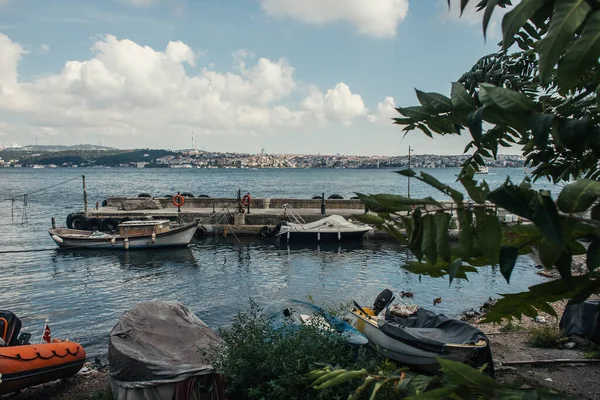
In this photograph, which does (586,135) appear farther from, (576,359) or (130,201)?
(130,201)

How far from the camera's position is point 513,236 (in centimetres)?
192

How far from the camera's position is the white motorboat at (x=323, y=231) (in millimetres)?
36594

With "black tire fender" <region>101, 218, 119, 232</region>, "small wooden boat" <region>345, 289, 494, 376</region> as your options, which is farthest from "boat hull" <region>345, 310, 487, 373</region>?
"black tire fender" <region>101, 218, 119, 232</region>

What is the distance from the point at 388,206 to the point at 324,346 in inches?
280

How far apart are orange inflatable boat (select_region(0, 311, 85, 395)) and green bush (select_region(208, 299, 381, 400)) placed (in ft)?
18.0

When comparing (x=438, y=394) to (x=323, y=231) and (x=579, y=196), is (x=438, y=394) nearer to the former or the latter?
(x=579, y=196)

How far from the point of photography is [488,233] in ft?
5.36

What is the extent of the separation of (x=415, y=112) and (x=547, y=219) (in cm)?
67

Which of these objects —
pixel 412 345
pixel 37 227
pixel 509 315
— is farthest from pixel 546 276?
pixel 37 227

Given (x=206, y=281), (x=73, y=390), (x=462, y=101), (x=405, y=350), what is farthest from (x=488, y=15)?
(x=206, y=281)

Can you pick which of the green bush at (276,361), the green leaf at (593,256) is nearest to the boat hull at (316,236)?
the green bush at (276,361)

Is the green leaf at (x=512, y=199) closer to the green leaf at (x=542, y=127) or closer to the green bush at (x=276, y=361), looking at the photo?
the green leaf at (x=542, y=127)

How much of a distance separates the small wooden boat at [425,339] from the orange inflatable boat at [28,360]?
25.6 feet

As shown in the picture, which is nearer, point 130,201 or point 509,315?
point 509,315
